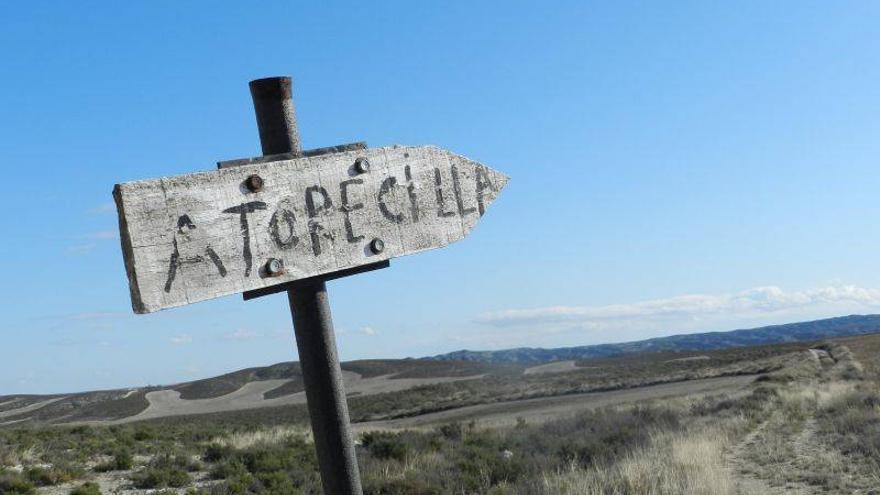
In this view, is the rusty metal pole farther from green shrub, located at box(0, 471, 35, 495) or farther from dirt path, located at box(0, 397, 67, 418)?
dirt path, located at box(0, 397, 67, 418)

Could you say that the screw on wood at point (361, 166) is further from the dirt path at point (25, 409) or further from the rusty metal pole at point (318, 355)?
the dirt path at point (25, 409)

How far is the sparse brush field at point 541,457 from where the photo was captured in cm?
997

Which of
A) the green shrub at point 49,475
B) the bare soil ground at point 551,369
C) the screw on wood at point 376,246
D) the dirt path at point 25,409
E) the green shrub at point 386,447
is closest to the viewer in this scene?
the screw on wood at point 376,246

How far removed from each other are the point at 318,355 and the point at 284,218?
0.54 meters

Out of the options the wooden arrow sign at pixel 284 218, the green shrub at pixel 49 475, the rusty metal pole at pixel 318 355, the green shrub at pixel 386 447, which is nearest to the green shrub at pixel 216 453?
the green shrub at pixel 386 447

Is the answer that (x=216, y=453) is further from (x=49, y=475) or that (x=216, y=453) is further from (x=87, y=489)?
(x=87, y=489)

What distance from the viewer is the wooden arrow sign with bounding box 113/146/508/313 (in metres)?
2.48

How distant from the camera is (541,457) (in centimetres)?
1384

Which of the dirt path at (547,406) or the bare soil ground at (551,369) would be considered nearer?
the dirt path at (547,406)

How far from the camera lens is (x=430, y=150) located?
324 centimetres

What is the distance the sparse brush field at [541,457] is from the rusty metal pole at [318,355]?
5238mm

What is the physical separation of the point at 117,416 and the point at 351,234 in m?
73.4

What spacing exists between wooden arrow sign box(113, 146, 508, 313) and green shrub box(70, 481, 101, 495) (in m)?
10.8

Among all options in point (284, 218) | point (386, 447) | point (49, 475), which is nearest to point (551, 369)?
point (386, 447)
